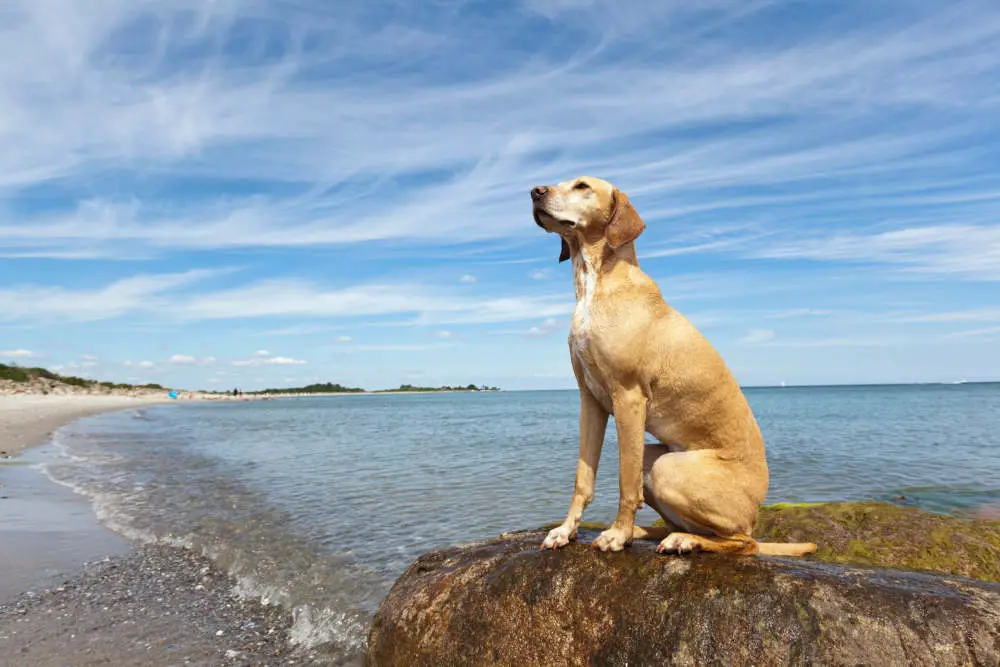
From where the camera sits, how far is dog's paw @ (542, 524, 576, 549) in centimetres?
461

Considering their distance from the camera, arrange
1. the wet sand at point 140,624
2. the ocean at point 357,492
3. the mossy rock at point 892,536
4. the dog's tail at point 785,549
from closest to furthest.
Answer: the dog's tail at point 785,549
the wet sand at point 140,624
the mossy rock at point 892,536
the ocean at point 357,492

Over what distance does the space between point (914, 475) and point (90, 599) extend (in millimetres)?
19121

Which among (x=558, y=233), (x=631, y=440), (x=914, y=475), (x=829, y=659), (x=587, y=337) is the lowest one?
(x=914, y=475)

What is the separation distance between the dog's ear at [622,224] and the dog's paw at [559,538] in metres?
2.13

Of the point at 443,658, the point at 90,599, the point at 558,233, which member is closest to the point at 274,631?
the point at 90,599

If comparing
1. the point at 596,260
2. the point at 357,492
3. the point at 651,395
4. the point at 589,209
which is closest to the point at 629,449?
the point at 651,395

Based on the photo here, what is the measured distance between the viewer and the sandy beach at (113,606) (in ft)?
19.9

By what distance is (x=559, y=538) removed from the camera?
4.62m

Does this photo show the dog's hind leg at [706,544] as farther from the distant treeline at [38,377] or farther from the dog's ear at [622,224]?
the distant treeline at [38,377]

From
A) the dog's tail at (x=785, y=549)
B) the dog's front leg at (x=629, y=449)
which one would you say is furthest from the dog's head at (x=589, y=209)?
the dog's tail at (x=785, y=549)

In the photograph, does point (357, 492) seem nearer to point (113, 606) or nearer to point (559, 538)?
point (113, 606)

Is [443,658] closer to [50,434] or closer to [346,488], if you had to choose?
[346,488]

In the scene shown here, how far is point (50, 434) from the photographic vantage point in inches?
1112

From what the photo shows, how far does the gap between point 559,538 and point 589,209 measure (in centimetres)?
242
